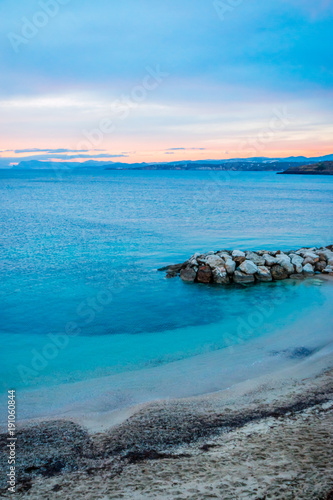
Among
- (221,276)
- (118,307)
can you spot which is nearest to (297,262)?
(221,276)

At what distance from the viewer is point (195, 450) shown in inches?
299

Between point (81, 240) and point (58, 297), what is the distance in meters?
15.2

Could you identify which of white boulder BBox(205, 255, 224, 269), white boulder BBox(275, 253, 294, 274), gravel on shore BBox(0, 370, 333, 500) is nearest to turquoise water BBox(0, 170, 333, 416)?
white boulder BBox(275, 253, 294, 274)

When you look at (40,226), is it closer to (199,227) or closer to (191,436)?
(199,227)

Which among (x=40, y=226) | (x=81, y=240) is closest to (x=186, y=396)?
(x=81, y=240)

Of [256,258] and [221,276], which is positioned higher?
[256,258]

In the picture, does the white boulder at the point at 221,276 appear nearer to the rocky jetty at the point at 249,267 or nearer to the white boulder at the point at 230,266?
the rocky jetty at the point at 249,267

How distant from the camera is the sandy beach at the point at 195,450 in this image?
6.30 meters

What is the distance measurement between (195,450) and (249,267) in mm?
15514

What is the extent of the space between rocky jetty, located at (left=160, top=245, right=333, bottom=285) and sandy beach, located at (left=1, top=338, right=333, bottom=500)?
1164 cm

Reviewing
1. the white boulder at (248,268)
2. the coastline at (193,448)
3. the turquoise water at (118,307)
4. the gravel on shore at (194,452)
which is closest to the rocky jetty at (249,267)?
the white boulder at (248,268)

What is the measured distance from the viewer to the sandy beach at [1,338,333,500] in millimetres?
6301

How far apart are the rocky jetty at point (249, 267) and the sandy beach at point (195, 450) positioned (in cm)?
1164

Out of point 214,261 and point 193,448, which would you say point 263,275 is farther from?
point 193,448
